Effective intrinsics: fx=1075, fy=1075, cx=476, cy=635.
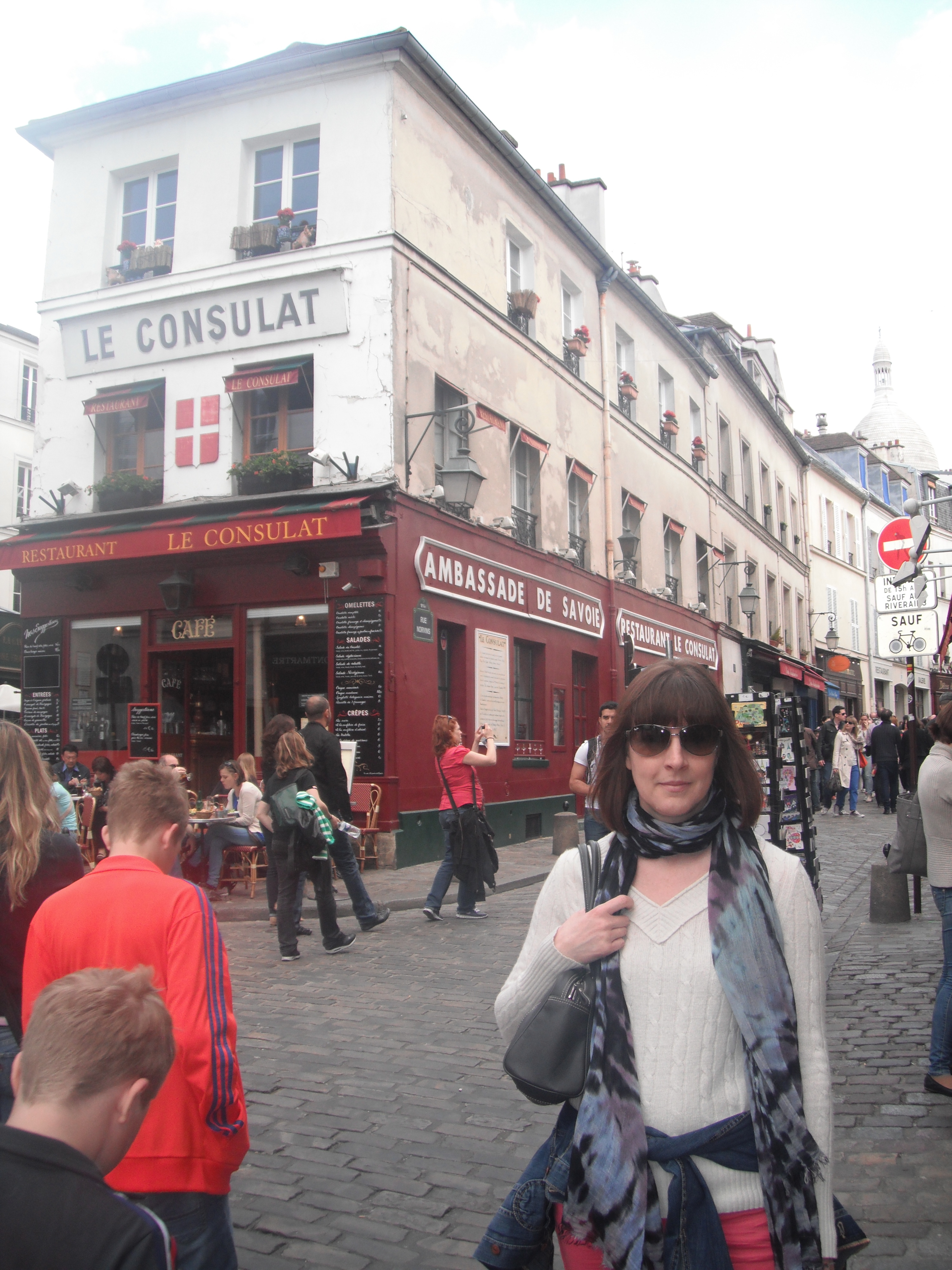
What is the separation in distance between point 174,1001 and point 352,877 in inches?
253

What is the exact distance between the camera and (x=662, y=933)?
6.73 feet

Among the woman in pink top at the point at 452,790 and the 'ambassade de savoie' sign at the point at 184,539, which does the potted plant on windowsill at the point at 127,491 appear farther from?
the woman in pink top at the point at 452,790

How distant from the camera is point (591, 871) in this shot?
2.16 meters

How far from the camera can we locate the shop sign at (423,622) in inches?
542

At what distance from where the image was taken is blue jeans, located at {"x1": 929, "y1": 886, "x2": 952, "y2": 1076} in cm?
482

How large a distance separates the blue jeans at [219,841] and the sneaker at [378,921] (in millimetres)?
2226

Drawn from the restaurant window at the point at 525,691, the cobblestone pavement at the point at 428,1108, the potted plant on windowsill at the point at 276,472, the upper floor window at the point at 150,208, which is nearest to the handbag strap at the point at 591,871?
the cobblestone pavement at the point at 428,1108

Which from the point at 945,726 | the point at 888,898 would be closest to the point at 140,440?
the point at 888,898

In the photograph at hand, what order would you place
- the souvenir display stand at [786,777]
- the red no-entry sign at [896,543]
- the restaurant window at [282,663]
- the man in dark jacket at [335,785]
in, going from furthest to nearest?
1. the red no-entry sign at [896,543]
2. the restaurant window at [282,663]
3. the man in dark jacket at [335,785]
4. the souvenir display stand at [786,777]

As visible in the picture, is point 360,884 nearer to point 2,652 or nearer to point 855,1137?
point 855,1137

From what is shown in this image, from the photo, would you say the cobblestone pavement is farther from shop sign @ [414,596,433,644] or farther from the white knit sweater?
shop sign @ [414,596,433,644]

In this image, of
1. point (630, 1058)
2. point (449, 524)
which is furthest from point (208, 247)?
point (630, 1058)

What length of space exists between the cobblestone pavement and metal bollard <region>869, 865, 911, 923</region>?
68 centimetres

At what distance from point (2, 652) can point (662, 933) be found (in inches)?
979
